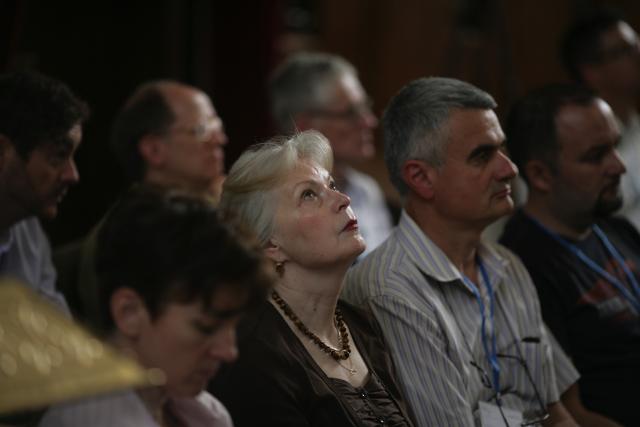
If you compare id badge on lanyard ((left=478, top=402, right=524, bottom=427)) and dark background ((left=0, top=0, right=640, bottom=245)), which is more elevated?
dark background ((left=0, top=0, right=640, bottom=245))

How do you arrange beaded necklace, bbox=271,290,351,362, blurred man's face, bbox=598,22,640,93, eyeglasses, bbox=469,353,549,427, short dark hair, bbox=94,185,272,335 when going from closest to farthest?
1. short dark hair, bbox=94,185,272,335
2. beaded necklace, bbox=271,290,351,362
3. eyeglasses, bbox=469,353,549,427
4. blurred man's face, bbox=598,22,640,93

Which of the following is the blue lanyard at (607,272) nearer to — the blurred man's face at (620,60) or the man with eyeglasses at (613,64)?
the man with eyeglasses at (613,64)

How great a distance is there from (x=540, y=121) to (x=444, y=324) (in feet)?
2.96

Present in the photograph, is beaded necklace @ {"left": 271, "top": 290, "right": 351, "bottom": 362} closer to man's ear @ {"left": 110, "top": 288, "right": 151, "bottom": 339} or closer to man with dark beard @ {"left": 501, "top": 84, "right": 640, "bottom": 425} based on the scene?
man's ear @ {"left": 110, "top": 288, "right": 151, "bottom": 339}

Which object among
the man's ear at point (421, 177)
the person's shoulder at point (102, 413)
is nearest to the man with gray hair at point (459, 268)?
the man's ear at point (421, 177)

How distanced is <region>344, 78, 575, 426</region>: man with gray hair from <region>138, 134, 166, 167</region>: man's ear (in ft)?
3.94

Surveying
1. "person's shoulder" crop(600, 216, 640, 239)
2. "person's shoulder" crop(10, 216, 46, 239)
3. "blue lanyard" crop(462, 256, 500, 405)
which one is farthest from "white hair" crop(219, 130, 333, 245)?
"person's shoulder" crop(600, 216, 640, 239)

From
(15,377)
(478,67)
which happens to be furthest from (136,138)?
(478,67)

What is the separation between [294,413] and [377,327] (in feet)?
1.47

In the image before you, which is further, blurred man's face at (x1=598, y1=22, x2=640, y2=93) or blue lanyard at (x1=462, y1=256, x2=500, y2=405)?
blurred man's face at (x1=598, y1=22, x2=640, y2=93)

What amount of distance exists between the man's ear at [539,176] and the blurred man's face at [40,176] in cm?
135

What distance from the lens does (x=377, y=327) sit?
87.4 inches

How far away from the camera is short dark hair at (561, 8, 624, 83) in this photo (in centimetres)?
394

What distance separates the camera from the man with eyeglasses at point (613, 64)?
3902 millimetres
